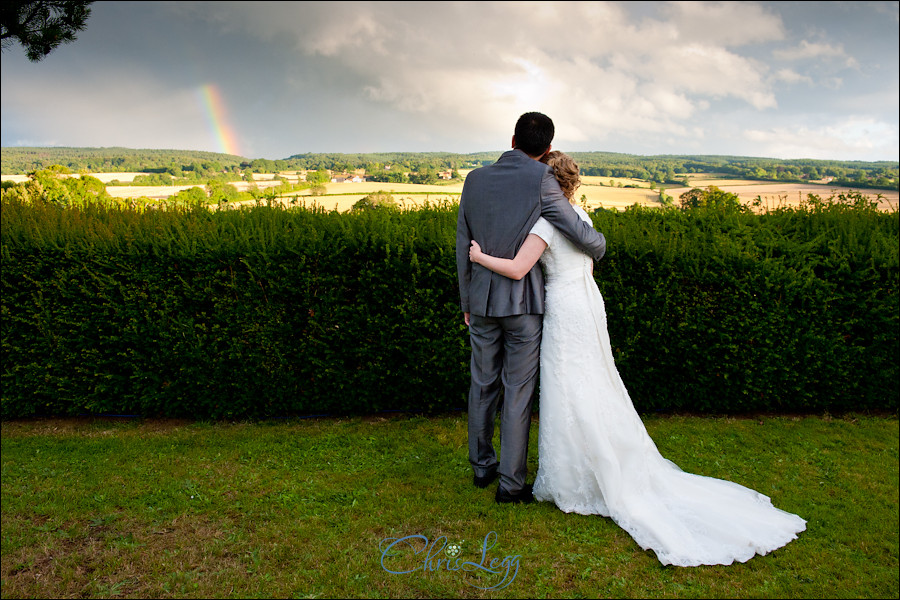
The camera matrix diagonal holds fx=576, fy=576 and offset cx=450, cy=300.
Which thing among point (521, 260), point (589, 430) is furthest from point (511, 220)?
point (589, 430)

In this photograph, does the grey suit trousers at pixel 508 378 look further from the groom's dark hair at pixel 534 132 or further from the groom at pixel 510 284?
the groom's dark hair at pixel 534 132

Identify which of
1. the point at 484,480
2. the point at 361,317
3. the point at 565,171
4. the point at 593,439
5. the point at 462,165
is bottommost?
the point at 484,480

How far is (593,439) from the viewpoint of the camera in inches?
146

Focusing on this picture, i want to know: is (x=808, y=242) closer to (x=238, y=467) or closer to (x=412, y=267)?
(x=412, y=267)

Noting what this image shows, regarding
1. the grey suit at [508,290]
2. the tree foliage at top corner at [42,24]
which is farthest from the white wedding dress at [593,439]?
the tree foliage at top corner at [42,24]

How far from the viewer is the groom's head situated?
3.58 meters

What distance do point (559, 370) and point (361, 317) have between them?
2.28 meters

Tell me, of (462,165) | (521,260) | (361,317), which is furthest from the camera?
(462,165)

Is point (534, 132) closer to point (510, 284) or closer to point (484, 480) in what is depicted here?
point (510, 284)

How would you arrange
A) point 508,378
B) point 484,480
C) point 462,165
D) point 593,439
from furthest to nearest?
point 462,165 → point 484,480 → point 508,378 → point 593,439

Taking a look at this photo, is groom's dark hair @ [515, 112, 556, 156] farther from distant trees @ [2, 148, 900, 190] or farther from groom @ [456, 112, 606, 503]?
distant trees @ [2, 148, 900, 190]

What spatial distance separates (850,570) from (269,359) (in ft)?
15.5

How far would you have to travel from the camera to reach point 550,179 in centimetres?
357

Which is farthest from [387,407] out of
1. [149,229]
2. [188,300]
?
[149,229]
